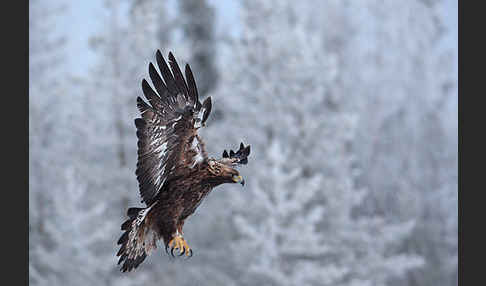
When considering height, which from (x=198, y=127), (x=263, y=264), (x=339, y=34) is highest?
(x=339, y=34)

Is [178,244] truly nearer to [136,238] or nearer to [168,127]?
[136,238]

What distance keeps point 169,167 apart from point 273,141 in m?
11.6

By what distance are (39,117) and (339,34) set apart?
31.1 feet

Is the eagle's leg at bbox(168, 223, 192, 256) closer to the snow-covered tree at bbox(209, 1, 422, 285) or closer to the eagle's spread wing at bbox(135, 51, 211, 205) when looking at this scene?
the eagle's spread wing at bbox(135, 51, 211, 205)

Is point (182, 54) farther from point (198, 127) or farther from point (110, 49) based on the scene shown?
point (198, 127)

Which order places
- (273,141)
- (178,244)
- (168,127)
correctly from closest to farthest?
1. (178,244)
2. (168,127)
3. (273,141)

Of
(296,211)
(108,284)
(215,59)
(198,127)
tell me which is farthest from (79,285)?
(198,127)

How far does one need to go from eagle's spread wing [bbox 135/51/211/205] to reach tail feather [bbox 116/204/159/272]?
0.08 metres

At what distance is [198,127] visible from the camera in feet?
5.21

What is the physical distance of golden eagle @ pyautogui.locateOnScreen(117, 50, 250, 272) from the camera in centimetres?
141

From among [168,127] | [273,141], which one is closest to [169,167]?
[168,127]

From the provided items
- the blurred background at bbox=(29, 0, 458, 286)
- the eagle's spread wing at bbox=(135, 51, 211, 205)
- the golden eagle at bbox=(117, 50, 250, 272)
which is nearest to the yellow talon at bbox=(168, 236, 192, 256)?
the golden eagle at bbox=(117, 50, 250, 272)

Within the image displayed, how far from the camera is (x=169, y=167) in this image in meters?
1.51

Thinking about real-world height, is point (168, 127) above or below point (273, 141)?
below
